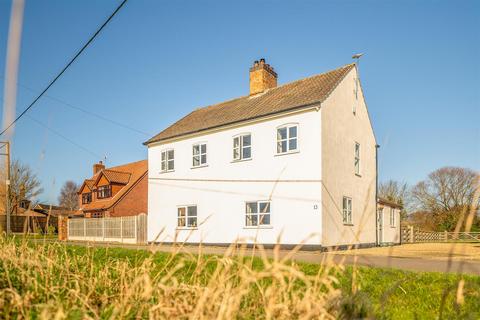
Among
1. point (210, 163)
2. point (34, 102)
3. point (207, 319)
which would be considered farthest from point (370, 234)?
point (207, 319)

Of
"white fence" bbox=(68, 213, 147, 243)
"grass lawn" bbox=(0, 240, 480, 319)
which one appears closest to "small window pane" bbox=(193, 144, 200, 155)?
"white fence" bbox=(68, 213, 147, 243)

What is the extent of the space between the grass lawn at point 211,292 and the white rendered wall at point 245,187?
8939mm

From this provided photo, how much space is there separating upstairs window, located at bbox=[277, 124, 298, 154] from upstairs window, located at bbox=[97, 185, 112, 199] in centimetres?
2161

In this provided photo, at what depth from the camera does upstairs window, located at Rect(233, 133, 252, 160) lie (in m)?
19.0

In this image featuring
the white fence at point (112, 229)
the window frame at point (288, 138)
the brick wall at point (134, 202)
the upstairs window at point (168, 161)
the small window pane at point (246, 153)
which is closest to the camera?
the window frame at point (288, 138)

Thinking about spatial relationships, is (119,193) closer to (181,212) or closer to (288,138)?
(181,212)

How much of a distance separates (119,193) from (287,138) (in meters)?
20.6

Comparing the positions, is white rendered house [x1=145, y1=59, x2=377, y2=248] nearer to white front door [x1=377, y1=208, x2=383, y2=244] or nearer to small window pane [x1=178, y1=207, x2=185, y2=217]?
small window pane [x1=178, y1=207, x2=185, y2=217]

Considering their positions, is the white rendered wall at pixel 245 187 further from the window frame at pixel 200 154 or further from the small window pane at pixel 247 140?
the small window pane at pixel 247 140

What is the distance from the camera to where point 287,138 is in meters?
17.4

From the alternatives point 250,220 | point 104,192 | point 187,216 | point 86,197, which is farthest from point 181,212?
point 86,197

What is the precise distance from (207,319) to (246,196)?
16009 mm

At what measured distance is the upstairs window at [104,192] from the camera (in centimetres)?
3456

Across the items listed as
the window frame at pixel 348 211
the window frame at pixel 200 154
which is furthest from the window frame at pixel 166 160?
the window frame at pixel 348 211
